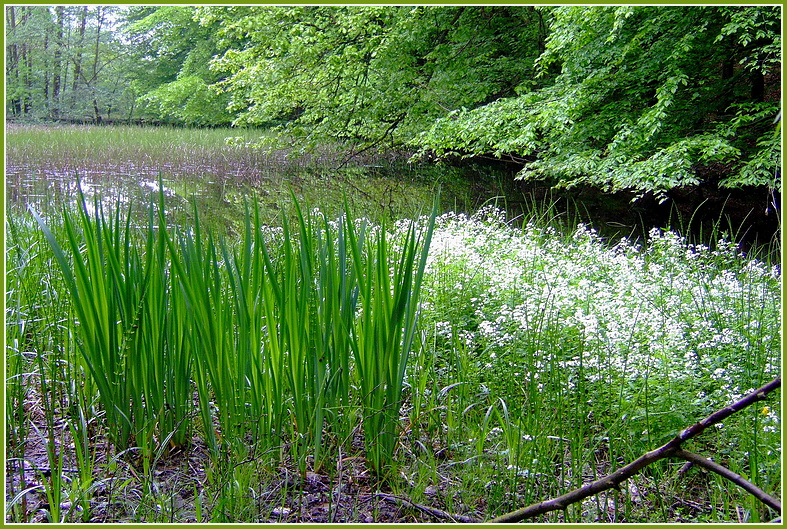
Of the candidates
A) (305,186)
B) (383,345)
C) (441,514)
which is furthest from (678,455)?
(305,186)

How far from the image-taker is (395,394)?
6.79ft

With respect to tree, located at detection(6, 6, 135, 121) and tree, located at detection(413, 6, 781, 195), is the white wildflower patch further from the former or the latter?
tree, located at detection(6, 6, 135, 121)

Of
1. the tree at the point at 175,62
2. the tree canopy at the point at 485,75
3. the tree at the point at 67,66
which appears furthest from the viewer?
the tree at the point at 67,66

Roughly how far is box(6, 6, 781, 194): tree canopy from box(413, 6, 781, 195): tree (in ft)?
0.11

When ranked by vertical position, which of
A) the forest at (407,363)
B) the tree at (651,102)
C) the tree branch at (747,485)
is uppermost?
the tree at (651,102)

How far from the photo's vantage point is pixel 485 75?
12.5 meters

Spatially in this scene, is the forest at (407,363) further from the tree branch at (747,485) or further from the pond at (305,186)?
the pond at (305,186)

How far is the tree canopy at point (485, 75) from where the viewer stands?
27.1 ft

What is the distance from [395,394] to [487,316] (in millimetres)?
1796

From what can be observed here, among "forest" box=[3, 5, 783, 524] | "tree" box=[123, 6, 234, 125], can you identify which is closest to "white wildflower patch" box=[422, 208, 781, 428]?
"forest" box=[3, 5, 783, 524]

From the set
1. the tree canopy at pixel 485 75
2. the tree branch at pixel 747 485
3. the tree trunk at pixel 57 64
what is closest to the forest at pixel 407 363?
the tree branch at pixel 747 485

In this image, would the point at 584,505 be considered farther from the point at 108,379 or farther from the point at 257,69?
the point at 257,69

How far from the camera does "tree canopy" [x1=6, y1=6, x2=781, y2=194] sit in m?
8.27

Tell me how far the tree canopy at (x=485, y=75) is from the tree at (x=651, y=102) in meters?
0.03
